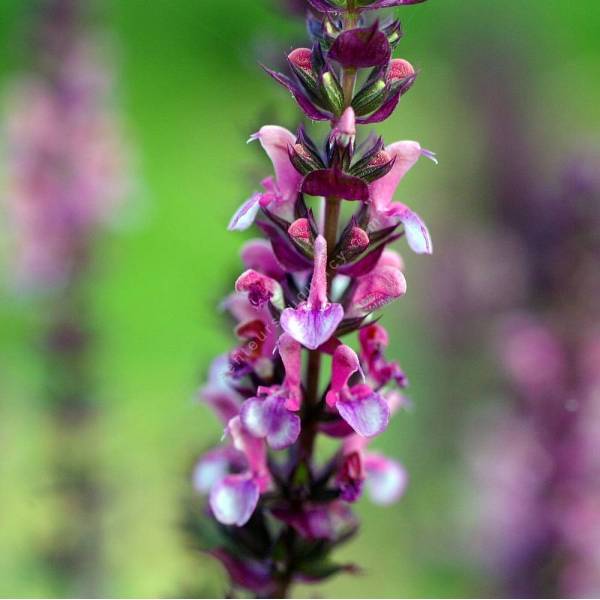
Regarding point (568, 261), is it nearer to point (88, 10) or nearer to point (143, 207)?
point (88, 10)

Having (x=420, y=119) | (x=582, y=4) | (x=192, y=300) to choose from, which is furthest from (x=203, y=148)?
(x=582, y=4)

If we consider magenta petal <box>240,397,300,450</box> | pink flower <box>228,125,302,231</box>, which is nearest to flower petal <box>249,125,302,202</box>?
pink flower <box>228,125,302,231</box>

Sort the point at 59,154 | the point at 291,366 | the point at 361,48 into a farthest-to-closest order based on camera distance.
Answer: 1. the point at 59,154
2. the point at 291,366
3. the point at 361,48

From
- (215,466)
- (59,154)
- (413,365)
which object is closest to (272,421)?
(215,466)

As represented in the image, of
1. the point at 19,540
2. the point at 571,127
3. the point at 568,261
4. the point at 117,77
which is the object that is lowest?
the point at 19,540

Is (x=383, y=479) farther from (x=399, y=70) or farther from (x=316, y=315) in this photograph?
(x=399, y=70)

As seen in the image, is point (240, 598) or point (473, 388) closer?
point (240, 598)

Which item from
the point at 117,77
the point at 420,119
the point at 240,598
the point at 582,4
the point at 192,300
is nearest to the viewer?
the point at 240,598
